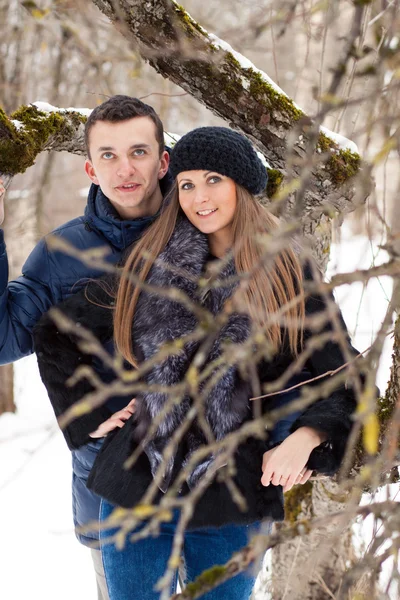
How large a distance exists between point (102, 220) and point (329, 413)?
1.04 meters

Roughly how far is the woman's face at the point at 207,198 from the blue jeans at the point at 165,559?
0.91 metres

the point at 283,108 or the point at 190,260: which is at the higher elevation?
the point at 283,108

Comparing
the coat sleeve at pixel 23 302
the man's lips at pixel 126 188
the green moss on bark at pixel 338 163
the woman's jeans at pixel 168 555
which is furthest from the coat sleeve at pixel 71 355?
the green moss on bark at pixel 338 163

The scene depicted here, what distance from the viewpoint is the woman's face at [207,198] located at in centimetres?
210

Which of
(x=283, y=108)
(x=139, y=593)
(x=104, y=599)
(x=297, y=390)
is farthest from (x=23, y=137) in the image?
(x=104, y=599)

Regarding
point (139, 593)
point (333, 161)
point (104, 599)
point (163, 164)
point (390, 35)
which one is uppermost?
point (163, 164)

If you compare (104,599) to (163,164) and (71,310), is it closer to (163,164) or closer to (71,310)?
(71,310)

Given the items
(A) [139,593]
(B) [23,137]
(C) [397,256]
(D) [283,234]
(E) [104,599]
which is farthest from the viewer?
(E) [104,599]

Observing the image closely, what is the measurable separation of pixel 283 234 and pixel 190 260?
1253 mm

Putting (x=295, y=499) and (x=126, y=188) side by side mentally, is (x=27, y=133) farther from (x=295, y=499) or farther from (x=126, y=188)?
(x=295, y=499)

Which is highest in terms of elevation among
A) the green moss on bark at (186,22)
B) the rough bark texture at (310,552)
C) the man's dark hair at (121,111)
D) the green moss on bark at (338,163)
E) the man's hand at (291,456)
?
the green moss on bark at (186,22)

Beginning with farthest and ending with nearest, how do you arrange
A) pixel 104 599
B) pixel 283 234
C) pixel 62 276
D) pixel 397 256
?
pixel 104 599
pixel 62 276
pixel 397 256
pixel 283 234

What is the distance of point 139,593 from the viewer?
2082 mm

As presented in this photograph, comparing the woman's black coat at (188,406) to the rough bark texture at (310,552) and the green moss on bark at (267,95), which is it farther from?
the rough bark texture at (310,552)
